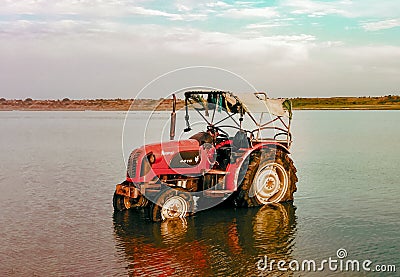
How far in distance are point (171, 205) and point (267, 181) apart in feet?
9.89

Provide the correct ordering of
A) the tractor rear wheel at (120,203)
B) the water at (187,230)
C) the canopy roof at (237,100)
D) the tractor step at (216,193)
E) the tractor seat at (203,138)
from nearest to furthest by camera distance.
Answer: the water at (187,230) → the tractor step at (216,193) → the tractor rear wheel at (120,203) → the tractor seat at (203,138) → the canopy roof at (237,100)

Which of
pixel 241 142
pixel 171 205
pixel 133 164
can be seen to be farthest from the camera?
pixel 241 142

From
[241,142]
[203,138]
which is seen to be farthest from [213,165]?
[241,142]

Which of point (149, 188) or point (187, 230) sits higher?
point (149, 188)

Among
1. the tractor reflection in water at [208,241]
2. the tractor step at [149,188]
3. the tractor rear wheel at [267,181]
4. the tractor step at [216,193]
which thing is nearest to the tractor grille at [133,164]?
the tractor step at [149,188]

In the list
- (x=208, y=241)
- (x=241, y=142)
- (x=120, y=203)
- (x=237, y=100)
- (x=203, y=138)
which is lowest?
(x=208, y=241)

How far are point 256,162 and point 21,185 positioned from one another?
8.13 m

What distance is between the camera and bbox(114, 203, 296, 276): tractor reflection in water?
9.62 metres

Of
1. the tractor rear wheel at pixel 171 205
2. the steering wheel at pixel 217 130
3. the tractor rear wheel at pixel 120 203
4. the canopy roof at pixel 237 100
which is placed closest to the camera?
the tractor rear wheel at pixel 171 205

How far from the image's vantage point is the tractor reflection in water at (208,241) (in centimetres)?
962

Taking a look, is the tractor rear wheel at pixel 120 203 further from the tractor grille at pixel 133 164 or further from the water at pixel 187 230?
the tractor grille at pixel 133 164

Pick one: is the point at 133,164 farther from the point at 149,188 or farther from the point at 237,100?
the point at 237,100

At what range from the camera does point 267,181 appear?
1465cm

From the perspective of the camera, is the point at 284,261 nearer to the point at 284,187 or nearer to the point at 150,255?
the point at 150,255
